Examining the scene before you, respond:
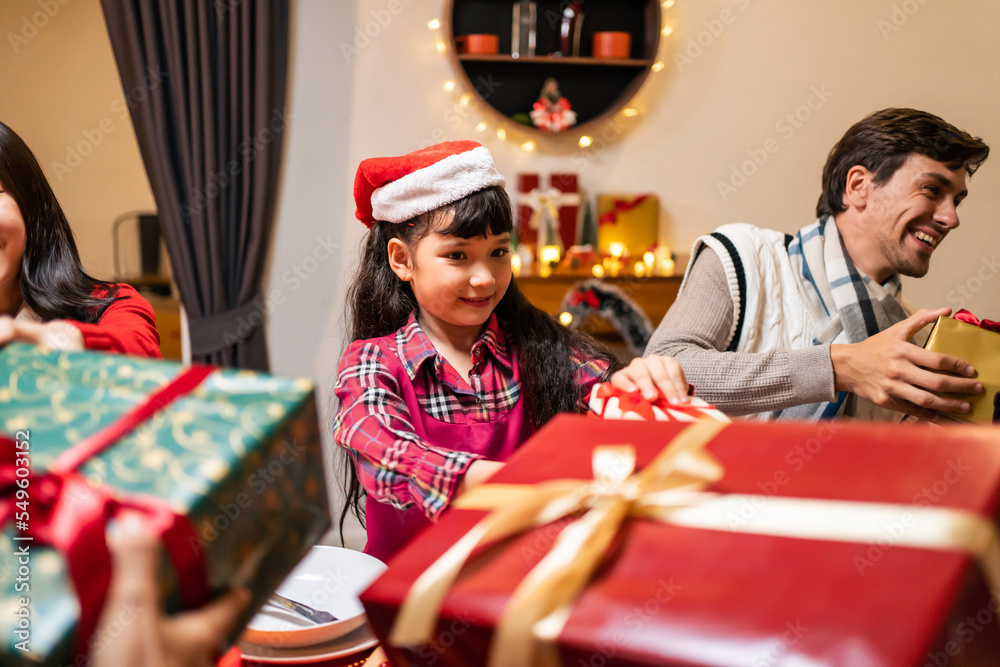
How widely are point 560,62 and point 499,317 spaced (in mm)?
1958

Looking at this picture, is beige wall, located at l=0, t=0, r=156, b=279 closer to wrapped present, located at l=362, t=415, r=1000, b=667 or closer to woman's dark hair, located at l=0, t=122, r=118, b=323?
woman's dark hair, located at l=0, t=122, r=118, b=323

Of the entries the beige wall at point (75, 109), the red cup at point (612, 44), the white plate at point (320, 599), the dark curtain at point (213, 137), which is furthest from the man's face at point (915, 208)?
the beige wall at point (75, 109)

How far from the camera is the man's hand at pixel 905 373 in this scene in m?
1.00

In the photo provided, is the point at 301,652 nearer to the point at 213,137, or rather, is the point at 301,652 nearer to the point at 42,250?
the point at 42,250

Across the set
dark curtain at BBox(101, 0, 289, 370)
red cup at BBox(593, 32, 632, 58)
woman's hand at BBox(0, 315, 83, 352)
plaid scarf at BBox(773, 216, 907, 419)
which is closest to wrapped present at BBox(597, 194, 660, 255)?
red cup at BBox(593, 32, 632, 58)

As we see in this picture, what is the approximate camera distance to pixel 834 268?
1.57m

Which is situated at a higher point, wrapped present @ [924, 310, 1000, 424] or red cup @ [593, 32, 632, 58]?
red cup @ [593, 32, 632, 58]

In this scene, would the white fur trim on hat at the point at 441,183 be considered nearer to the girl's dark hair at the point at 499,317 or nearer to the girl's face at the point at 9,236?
the girl's dark hair at the point at 499,317

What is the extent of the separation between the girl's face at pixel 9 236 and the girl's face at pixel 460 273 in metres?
0.58

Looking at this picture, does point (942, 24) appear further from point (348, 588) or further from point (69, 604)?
point (69, 604)

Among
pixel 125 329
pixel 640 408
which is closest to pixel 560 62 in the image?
pixel 125 329

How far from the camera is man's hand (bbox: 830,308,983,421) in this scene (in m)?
1.00

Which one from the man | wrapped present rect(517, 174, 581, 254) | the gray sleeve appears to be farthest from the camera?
wrapped present rect(517, 174, 581, 254)

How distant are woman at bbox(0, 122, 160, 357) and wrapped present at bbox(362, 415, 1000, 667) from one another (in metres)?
0.71
